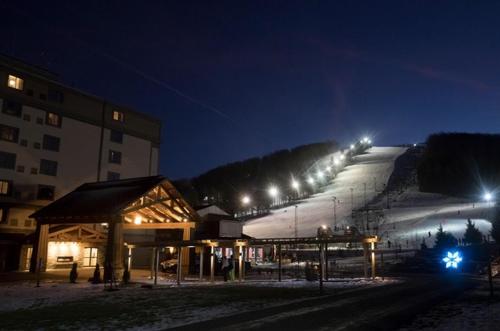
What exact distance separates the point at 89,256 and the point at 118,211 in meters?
18.4

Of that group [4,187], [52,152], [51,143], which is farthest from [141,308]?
[51,143]

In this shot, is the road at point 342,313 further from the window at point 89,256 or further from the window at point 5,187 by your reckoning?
the window at point 5,187

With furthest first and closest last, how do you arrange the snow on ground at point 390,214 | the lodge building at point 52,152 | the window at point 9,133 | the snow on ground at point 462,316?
the snow on ground at point 390,214 → the window at point 9,133 → the lodge building at point 52,152 → the snow on ground at point 462,316

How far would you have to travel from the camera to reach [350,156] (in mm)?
194875

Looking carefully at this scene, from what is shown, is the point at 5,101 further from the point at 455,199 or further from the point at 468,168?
the point at 468,168

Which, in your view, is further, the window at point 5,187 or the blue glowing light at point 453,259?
the window at point 5,187

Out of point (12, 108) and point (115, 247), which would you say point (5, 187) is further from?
point (115, 247)

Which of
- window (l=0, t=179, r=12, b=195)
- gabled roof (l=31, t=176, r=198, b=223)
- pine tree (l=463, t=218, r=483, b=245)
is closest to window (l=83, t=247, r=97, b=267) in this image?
window (l=0, t=179, r=12, b=195)

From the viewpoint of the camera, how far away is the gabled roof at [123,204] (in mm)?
30750

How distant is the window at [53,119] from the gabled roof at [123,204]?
1139cm

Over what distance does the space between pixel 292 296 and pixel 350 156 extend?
178m

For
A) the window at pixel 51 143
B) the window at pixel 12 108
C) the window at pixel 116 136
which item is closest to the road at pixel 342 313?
the window at pixel 51 143

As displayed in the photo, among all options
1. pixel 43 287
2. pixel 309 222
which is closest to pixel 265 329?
pixel 43 287

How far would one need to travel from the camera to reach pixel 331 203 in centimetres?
11744
